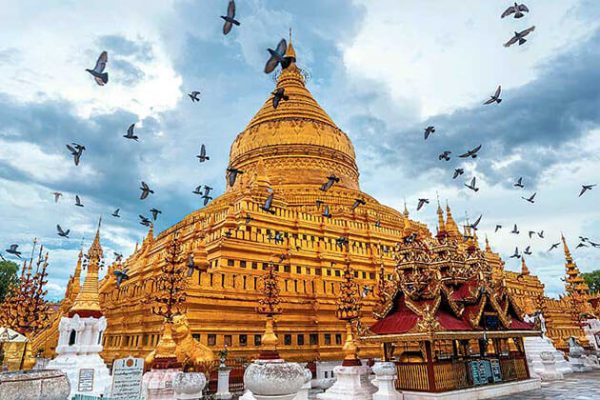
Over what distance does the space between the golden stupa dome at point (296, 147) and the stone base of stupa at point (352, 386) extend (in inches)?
922

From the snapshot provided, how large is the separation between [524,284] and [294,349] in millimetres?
31808

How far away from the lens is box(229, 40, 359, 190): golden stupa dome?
3834cm

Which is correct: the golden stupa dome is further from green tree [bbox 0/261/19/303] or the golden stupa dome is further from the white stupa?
green tree [bbox 0/261/19/303]

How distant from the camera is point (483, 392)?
44.7 feet

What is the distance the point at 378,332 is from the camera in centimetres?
1412

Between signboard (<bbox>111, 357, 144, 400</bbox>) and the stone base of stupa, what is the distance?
6.02 meters

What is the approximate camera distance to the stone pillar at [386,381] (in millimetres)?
12688

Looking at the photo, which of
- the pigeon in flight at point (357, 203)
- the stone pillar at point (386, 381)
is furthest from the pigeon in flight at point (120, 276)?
the pigeon in flight at point (357, 203)

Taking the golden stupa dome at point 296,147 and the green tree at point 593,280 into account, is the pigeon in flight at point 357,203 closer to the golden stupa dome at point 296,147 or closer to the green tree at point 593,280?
the golden stupa dome at point 296,147

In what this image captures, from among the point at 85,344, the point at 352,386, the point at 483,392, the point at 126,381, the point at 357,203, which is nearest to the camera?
the point at 126,381

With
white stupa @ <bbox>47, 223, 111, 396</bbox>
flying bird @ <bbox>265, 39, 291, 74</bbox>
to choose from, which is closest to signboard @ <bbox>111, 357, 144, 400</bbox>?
white stupa @ <bbox>47, 223, 111, 396</bbox>

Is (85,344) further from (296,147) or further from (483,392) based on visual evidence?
(296,147)

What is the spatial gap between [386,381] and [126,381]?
26.8 feet

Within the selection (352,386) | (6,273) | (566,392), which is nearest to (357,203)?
(566,392)
